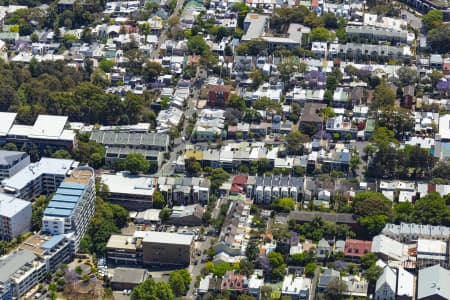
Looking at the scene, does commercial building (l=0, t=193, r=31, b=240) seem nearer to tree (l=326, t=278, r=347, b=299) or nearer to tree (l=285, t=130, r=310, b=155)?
tree (l=285, t=130, r=310, b=155)

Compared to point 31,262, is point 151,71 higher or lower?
higher

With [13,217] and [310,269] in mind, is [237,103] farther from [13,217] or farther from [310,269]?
[13,217]

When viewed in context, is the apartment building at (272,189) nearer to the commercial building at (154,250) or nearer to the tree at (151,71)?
the commercial building at (154,250)

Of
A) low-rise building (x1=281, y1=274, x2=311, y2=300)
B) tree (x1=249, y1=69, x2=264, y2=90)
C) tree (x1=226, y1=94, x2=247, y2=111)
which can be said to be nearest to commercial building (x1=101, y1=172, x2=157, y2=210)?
low-rise building (x1=281, y1=274, x2=311, y2=300)

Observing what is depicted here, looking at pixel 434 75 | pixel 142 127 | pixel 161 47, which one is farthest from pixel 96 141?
pixel 434 75

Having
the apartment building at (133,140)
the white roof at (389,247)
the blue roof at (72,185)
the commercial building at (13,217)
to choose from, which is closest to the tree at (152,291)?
the blue roof at (72,185)

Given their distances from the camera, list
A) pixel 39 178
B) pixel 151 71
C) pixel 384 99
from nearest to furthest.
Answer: pixel 39 178 → pixel 384 99 → pixel 151 71

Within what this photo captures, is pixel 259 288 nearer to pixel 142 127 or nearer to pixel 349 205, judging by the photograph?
pixel 349 205

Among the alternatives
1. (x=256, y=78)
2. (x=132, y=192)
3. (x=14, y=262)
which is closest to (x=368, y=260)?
(x=132, y=192)
